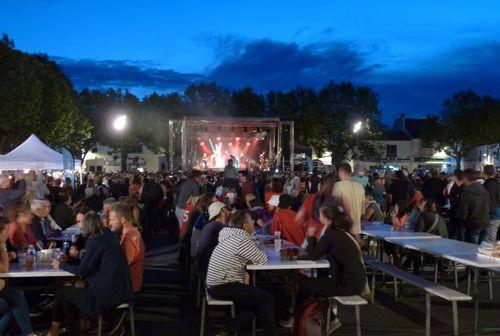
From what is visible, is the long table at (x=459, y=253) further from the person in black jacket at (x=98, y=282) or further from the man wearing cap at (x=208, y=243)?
the person in black jacket at (x=98, y=282)

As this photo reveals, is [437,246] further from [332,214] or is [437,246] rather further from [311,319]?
[311,319]

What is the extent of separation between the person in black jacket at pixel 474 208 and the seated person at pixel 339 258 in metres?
4.29

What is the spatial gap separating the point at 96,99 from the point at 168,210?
44.5 m

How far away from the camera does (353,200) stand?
25.0ft

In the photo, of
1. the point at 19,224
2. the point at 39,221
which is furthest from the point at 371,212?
the point at 19,224

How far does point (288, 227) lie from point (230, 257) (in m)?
2.49

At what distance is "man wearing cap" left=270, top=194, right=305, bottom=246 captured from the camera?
322 inches

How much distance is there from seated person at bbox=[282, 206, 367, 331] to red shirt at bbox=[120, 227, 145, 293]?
1701 mm

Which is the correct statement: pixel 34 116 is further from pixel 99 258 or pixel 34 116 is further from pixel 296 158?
pixel 99 258

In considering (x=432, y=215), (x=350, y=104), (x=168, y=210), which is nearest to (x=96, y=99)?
(x=350, y=104)

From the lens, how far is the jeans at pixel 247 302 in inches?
225

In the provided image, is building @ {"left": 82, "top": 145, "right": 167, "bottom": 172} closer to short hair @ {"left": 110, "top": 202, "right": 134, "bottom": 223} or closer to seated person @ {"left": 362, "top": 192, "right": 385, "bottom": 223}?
seated person @ {"left": 362, "top": 192, "right": 385, "bottom": 223}

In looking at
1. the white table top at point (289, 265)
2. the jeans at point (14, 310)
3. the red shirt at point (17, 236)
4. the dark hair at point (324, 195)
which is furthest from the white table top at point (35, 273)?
the dark hair at point (324, 195)

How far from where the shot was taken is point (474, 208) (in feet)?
31.7
